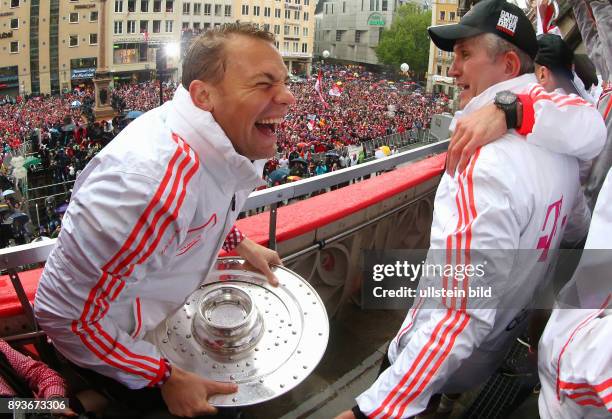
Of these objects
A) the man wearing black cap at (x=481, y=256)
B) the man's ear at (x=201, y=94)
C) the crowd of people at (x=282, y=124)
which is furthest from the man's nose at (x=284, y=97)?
the crowd of people at (x=282, y=124)

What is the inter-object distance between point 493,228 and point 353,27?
2943 inches

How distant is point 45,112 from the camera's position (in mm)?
32062

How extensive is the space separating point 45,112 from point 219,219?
36.0 metres

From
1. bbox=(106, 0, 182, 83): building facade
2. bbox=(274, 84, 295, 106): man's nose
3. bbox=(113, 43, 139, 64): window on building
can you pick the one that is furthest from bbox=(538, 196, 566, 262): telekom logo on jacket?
bbox=(113, 43, 139, 64): window on building

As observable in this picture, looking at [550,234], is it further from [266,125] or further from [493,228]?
[266,125]

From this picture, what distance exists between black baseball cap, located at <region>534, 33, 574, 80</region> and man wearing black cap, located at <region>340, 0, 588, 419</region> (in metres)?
0.75

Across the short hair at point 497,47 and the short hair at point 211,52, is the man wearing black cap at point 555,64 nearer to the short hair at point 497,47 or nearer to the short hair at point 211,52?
the short hair at point 497,47

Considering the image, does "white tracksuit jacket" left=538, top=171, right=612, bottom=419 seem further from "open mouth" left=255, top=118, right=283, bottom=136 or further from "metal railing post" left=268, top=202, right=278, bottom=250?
"metal railing post" left=268, top=202, right=278, bottom=250

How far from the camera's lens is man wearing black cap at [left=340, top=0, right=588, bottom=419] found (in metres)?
1.24

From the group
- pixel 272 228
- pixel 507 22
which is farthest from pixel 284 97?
pixel 507 22

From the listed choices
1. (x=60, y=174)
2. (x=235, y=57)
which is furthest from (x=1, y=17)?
(x=235, y=57)

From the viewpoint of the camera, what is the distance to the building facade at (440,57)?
54.2 m

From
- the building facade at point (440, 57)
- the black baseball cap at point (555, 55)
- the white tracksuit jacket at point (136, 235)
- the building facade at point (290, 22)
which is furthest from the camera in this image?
the building facade at point (440, 57)

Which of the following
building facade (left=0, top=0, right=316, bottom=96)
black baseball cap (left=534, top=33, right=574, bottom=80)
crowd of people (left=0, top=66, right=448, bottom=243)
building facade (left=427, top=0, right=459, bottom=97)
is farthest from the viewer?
building facade (left=427, top=0, right=459, bottom=97)
